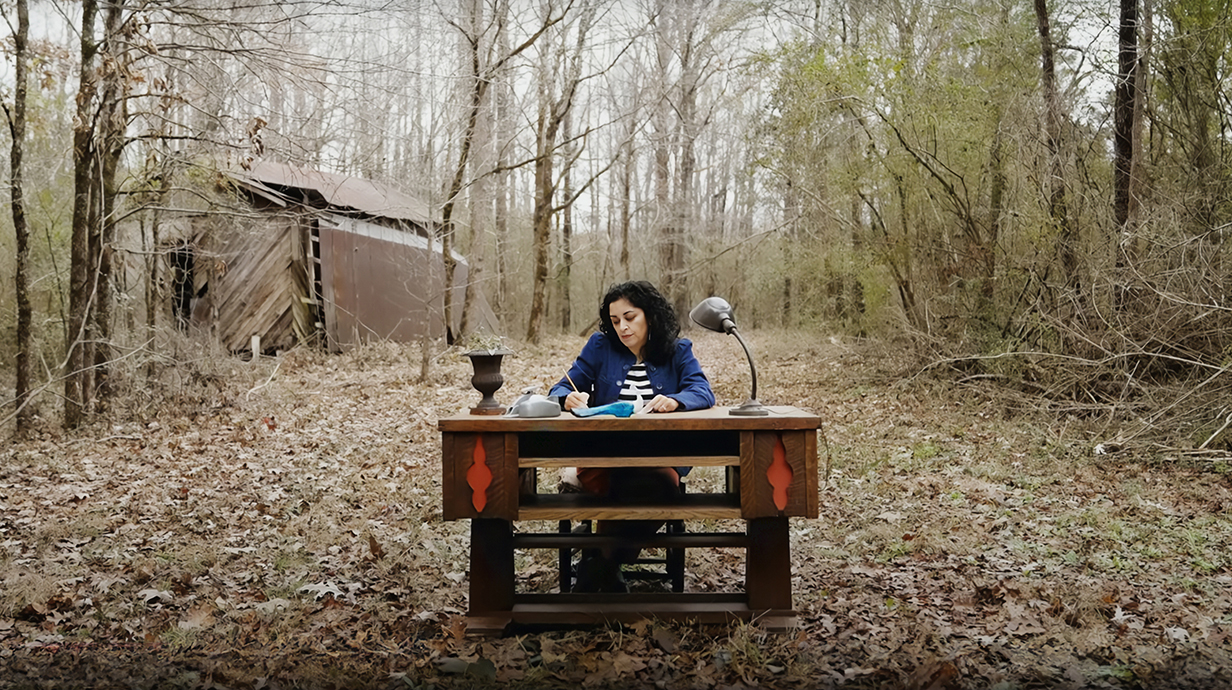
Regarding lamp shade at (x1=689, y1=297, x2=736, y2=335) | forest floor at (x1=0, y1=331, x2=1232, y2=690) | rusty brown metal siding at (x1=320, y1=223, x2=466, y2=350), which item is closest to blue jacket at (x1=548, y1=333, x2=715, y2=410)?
lamp shade at (x1=689, y1=297, x2=736, y2=335)

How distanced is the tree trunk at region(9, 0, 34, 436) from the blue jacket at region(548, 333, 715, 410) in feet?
20.2

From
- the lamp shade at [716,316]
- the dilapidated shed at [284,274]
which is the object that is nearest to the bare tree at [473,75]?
the dilapidated shed at [284,274]

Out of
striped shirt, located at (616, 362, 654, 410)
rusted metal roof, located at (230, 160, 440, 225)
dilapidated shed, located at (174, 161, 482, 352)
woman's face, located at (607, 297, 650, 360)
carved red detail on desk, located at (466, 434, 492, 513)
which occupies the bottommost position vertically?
carved red detail on desk, located at (466, 434, 492, 513)

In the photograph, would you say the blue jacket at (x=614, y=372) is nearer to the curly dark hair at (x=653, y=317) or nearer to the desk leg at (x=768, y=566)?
the curly dark hair at (x=653, y=317)

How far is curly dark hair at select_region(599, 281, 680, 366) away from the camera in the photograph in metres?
3.93

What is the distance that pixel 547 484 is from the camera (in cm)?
658

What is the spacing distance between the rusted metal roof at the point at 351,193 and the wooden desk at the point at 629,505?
9.77 meters

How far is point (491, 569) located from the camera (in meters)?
3.46

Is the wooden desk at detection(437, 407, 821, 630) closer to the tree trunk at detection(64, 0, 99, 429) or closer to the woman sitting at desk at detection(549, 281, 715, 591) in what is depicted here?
the woman sitting at desk at detection(549, 281, 715, 591)

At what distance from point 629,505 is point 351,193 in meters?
13.7

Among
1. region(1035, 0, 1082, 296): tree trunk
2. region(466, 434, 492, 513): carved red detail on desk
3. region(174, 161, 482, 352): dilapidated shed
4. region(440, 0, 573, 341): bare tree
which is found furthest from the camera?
region(174, 161, 482, 352): dilapidated shed

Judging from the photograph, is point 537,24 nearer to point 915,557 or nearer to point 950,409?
point 950,409

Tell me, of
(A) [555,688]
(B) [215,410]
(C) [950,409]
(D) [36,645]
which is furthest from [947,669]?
(B) [215,410]

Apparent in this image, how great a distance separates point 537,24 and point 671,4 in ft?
25.5
